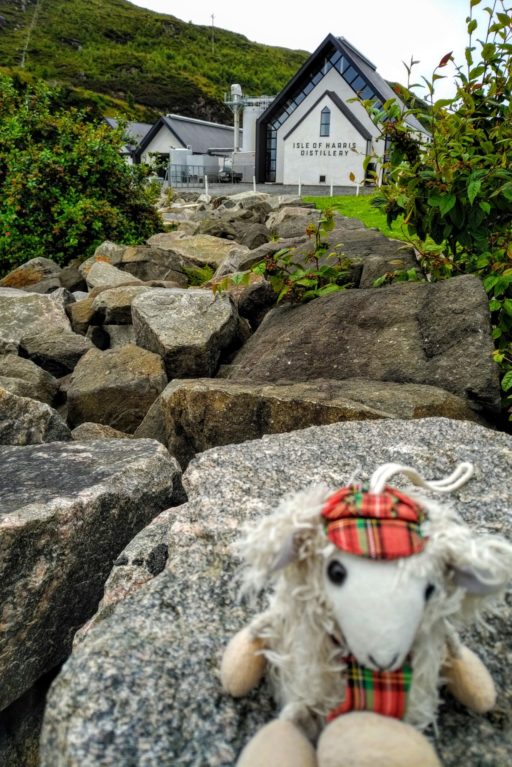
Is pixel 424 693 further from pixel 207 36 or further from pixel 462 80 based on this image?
pixel 207 36

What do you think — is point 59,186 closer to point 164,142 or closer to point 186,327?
point 186,327

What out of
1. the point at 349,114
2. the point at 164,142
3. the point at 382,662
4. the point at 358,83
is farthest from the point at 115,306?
the point at 164,142

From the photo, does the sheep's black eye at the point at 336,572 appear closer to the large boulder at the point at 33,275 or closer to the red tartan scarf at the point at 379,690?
the red tartan scarf at the point at 379,690

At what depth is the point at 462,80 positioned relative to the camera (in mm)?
4734

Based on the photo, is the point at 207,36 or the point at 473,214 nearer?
the point at 473,214

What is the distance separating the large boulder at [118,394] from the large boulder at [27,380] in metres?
0.31

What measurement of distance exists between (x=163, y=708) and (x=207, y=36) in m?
161

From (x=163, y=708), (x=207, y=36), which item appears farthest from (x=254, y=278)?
(x=207, y=36)

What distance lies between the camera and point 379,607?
125 centimetres

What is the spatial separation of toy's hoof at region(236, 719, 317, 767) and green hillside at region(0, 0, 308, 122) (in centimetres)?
8599

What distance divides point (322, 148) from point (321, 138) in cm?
63

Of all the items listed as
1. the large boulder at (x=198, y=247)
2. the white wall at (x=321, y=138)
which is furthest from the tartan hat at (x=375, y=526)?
the white wall at (x=321, y=138)

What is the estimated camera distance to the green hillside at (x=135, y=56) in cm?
9819

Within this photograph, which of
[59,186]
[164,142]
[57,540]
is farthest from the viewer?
[164,142]
